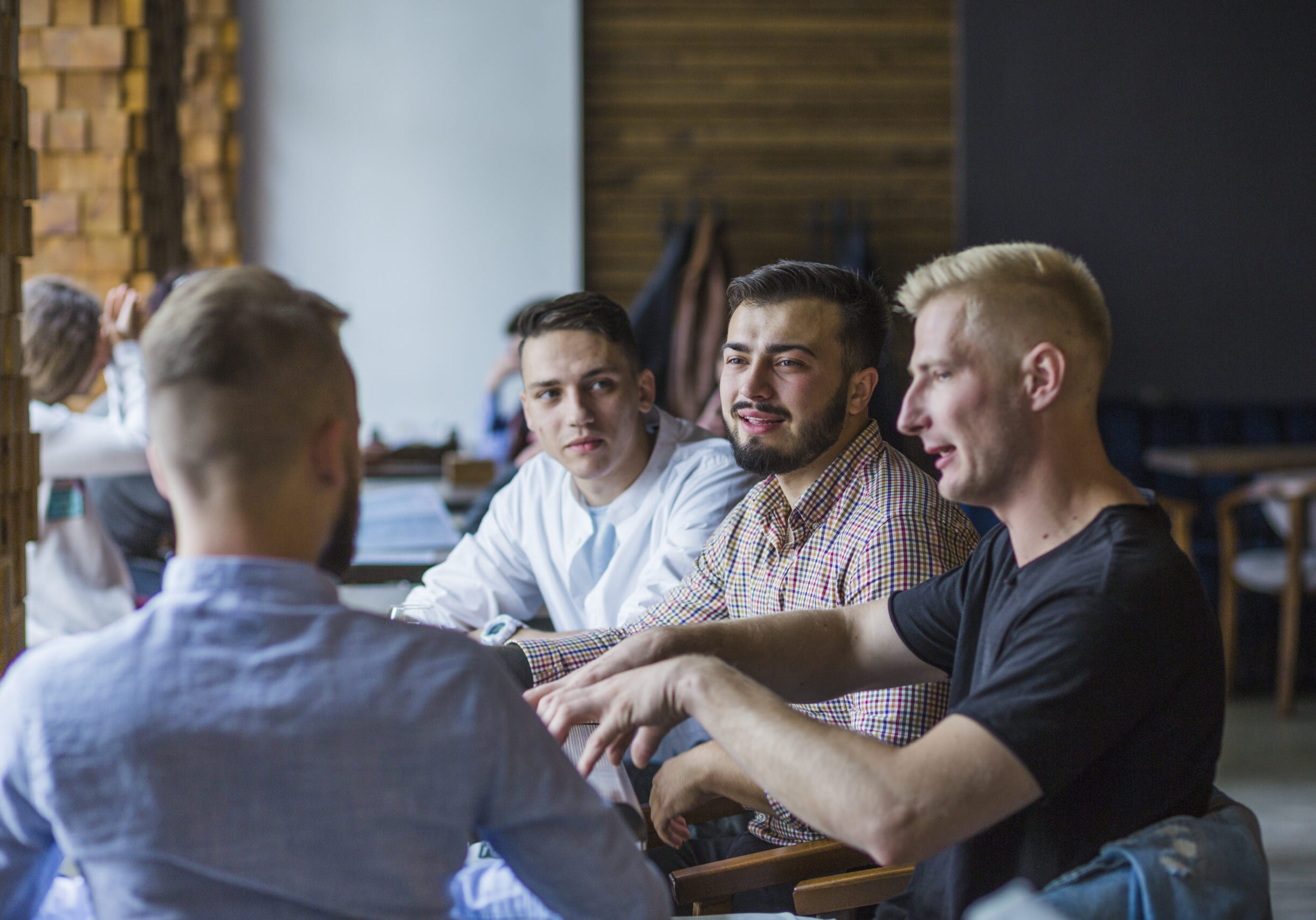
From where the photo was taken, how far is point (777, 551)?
1.71m

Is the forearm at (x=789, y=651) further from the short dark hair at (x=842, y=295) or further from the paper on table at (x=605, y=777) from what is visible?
the short dark hair at (x=842, y=295)

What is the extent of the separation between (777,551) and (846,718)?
260 millimetres

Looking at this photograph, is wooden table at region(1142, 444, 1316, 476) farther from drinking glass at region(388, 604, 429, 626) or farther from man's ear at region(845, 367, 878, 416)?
drinking glass at region(388, 604, 429, 626)

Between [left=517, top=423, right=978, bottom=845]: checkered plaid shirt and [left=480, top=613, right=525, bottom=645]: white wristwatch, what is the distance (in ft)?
0.69

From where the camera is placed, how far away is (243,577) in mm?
812

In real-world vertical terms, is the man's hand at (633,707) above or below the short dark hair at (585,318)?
below

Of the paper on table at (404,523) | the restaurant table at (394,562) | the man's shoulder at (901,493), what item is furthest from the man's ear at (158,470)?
the paper on table at (404,523)

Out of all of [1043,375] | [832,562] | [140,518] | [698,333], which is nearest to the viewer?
[1043,375]

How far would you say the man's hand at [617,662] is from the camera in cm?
128

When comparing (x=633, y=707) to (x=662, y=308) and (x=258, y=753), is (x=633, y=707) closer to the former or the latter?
(x=258, y=753)

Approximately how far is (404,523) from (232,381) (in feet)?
7.44

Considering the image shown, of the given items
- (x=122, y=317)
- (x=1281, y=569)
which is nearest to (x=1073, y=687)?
(x=122, y=317)

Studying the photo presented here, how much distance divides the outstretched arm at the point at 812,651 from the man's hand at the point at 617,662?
0.05 ft

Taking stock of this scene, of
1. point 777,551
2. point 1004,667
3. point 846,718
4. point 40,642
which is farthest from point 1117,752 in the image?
point 40,642
